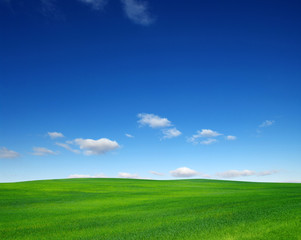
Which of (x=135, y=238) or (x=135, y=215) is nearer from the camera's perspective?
(x=135, y=238)

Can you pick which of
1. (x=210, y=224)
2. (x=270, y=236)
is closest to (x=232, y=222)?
(x=210, y=224)

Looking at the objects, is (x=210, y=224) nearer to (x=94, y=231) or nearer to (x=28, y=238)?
(x=94, y=231)

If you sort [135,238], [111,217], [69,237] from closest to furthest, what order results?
1. [135,238]
2. [69,237]
3. [111,217]

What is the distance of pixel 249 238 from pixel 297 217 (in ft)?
9.65

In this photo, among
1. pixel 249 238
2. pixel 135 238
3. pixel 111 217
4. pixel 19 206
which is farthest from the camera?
pixel 19 206

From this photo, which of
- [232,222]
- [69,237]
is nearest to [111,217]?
[69,237]

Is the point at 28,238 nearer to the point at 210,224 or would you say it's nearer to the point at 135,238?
the point at 135,238

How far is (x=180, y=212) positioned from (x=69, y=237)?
496 cm

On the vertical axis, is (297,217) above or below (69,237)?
above

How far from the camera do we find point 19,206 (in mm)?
14992

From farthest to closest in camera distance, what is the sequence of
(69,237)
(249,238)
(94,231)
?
(94,231), (69,237), (249,238)

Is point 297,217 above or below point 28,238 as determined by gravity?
above

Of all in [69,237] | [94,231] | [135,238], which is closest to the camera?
[135,238]

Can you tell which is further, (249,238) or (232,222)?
(232,222)
